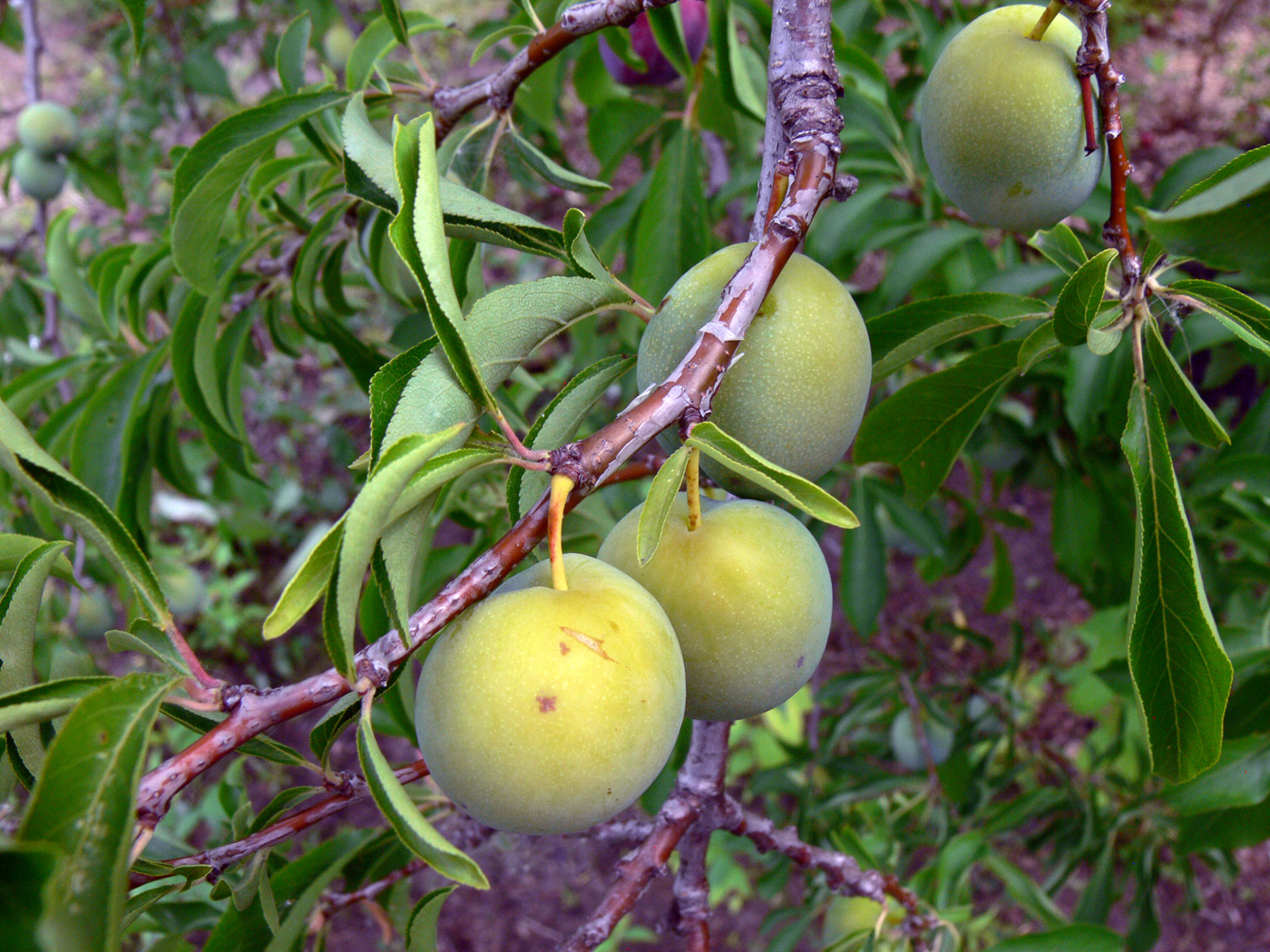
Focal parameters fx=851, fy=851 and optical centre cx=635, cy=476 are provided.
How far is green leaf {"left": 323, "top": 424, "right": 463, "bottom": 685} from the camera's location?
39 cm

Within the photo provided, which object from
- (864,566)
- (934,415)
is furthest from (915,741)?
(934,415)

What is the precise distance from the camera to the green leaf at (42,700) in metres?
0.41

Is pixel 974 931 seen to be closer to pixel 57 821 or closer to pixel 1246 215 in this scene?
pixel 1246 215

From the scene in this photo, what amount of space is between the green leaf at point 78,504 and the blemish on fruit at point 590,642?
25 cm

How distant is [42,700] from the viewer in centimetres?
42

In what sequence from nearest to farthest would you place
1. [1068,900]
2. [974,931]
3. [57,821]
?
[57,821] < [974,931] < [1068,900]

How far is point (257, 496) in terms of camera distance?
2004 millimetres

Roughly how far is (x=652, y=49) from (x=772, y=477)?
3.82ft

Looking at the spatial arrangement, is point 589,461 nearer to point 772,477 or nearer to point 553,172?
point 772,477

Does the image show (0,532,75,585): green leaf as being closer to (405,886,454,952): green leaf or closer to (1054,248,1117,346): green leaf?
(405,886,454,952): green leaf

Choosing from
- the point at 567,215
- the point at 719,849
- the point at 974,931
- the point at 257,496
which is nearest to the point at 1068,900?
the point at 719,849

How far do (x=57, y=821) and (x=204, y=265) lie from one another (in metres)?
0.72

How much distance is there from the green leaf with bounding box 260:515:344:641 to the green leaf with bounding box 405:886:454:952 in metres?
0.35

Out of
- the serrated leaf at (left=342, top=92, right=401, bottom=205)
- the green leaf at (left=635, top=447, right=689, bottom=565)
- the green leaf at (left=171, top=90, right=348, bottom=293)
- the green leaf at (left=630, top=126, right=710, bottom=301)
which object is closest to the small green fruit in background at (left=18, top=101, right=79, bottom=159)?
the green leaf at (left=171, top=90, right=348, bottom=293)
